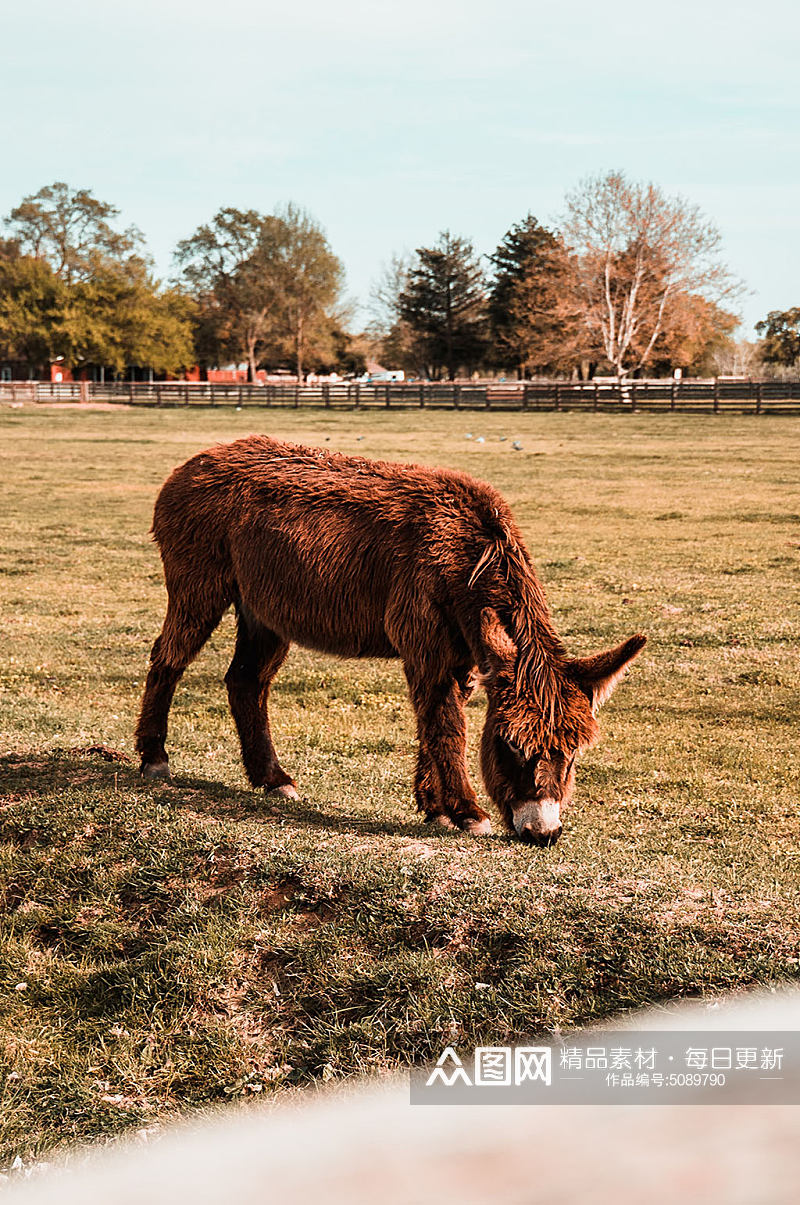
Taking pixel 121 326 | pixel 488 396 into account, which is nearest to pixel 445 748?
pixel 488 396

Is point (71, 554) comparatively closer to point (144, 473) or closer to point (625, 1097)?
point (144, 473)

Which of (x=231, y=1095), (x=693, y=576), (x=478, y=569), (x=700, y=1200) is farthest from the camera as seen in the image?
(x=693, y=576)

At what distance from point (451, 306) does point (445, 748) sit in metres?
96.2

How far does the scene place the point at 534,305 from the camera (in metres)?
84.9

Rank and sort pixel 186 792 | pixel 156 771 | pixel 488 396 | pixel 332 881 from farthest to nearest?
pixel 488 396, pixel 156 771, pixel 186 792, pixel 332 881

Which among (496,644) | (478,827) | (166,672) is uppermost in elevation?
(496,644)

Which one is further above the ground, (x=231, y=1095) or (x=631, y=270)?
(x=631, y=270)

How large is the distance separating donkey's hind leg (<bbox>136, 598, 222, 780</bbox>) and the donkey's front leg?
1.57 m

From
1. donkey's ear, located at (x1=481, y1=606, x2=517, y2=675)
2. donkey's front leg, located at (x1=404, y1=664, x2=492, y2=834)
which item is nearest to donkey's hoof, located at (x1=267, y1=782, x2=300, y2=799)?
donkey's front leg, located at (x1=404, y1=664, x2=492, y2=834)

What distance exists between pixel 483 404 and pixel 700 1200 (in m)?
60.2

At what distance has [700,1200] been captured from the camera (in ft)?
6.76

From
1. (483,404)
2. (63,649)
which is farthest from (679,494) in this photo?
(483,404)

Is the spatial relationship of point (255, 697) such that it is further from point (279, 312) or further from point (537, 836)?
point (279, 312)

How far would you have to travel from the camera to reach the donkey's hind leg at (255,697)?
22.5 feet
